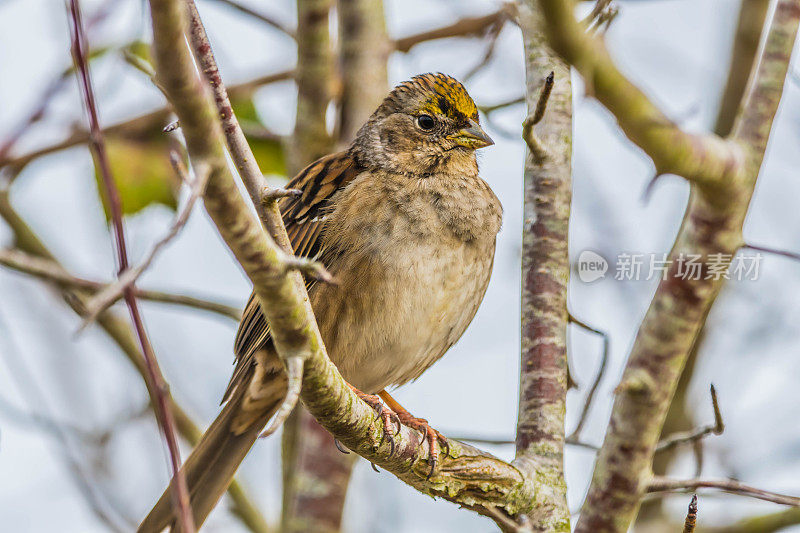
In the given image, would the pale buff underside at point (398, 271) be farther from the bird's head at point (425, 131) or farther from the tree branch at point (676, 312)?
the tree branch at point (676, 312)

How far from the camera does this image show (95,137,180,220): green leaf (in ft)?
14.4

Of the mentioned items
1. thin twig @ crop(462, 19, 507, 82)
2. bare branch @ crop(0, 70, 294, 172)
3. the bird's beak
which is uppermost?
thin twig @ crop(462, 19, 507, 82)

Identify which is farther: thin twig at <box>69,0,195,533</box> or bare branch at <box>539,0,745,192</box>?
bare branch at <box>539,0,745,192</box>

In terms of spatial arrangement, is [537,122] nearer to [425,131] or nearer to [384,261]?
[384,261]

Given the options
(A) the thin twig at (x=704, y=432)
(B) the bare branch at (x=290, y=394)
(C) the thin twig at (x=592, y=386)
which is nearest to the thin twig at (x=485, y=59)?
(C) the thin twig at (x=592, y=386)

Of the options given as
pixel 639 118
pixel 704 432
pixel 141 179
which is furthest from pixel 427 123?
pixel 639 118

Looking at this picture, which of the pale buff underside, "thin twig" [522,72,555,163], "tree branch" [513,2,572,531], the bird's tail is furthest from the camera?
the bird's tail

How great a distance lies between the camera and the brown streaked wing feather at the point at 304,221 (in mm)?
3914

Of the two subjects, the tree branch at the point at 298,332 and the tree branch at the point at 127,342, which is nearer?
the tree branch at the point at 298,332

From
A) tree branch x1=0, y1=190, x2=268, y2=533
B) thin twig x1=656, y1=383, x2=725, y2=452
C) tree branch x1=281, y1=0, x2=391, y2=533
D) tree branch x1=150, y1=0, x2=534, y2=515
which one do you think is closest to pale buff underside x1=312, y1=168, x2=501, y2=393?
tree branch x1=150, y1=0, x2=534, y2=515

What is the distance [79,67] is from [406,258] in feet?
7.04

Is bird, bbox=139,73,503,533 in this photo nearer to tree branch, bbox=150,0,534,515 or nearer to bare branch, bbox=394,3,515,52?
tree branch, bbox=150,0,534,515

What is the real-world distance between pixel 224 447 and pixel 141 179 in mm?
1351

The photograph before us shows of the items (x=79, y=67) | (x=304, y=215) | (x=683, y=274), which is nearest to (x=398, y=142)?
(x=304, y=215)
